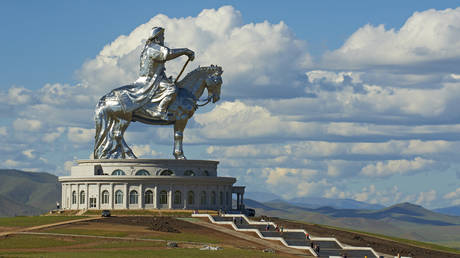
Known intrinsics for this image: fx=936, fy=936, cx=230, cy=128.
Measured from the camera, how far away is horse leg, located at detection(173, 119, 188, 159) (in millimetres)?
140500

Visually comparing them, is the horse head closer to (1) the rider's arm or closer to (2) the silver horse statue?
(2) the silver horse statue

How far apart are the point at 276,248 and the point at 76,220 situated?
2883 centimetres

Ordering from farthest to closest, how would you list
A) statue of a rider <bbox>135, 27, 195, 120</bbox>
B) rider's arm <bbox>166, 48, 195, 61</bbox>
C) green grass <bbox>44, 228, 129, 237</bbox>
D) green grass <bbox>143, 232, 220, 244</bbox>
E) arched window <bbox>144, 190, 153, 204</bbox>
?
rider's arm <bbox>166, 48, 195, 61</bbox> < statue of a rider <bbox>135, 27, 195, 120</bbox> < arched window <bbox>144, 190, 153, 204</bbox> < green grass <bbox>44, 228, 129, 237</bbox> < green grass <bbox>143, 232, 220, 244</bbox>

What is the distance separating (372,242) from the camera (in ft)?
407

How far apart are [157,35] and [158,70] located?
5.27m

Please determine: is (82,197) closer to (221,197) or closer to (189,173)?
(189,173)

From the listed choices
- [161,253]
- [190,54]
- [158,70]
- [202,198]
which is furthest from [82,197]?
[161,253]

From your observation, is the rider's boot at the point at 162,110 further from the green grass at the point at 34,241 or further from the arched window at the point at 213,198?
the green grass at the point at 34,241

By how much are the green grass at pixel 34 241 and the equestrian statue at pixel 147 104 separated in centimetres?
3447

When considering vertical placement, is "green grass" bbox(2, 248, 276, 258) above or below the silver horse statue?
below

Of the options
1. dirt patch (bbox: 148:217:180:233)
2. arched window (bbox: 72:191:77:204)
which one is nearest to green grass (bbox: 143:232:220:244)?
dirt patch (bbox: 148:217:180:233)

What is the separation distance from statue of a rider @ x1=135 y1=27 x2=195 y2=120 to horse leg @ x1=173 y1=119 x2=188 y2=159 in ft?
7.81

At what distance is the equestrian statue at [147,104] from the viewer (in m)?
138

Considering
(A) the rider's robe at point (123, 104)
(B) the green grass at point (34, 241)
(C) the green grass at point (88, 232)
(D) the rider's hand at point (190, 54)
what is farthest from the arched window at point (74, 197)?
(B) the green grass at point (34, 241)
